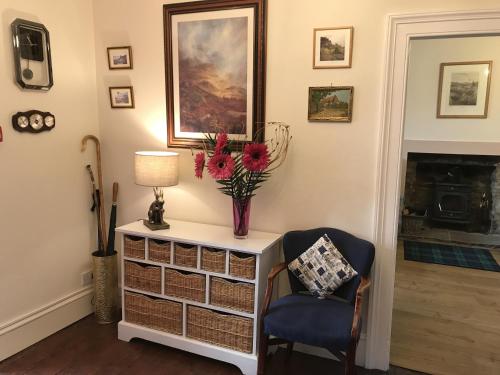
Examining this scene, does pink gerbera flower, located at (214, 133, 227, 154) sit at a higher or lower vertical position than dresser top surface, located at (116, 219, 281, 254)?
higher

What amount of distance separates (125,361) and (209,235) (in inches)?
38.1

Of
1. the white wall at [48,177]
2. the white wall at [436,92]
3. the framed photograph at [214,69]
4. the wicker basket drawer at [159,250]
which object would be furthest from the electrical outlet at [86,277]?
the white wall at [436,92]

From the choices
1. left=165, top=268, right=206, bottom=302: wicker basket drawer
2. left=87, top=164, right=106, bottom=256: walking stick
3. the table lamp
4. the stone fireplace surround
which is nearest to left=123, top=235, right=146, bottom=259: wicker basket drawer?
the table lamp

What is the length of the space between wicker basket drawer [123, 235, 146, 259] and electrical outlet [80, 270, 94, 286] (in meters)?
0.63

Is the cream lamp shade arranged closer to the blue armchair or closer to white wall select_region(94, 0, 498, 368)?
white wall select_region(94, 0, 498, 368)

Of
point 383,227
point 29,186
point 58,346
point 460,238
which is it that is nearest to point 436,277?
point 460,238

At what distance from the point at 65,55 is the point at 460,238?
201 inches

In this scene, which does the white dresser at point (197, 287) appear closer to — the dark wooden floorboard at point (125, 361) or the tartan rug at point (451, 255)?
the dark wooden floorboard at point (125, 361)

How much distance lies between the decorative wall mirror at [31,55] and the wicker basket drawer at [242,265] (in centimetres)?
173

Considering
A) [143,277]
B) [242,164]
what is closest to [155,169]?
[242,164]

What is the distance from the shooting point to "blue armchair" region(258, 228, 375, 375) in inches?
75.9

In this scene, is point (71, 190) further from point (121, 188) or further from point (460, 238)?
point (460, 238)

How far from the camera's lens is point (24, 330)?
8.59 ft

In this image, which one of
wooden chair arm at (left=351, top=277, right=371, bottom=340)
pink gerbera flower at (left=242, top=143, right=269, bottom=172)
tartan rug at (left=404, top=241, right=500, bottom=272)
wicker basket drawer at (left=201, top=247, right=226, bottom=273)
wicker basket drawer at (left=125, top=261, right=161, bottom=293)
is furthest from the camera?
tartan rug at (left=404, top=241, right=500, bottom=272)
